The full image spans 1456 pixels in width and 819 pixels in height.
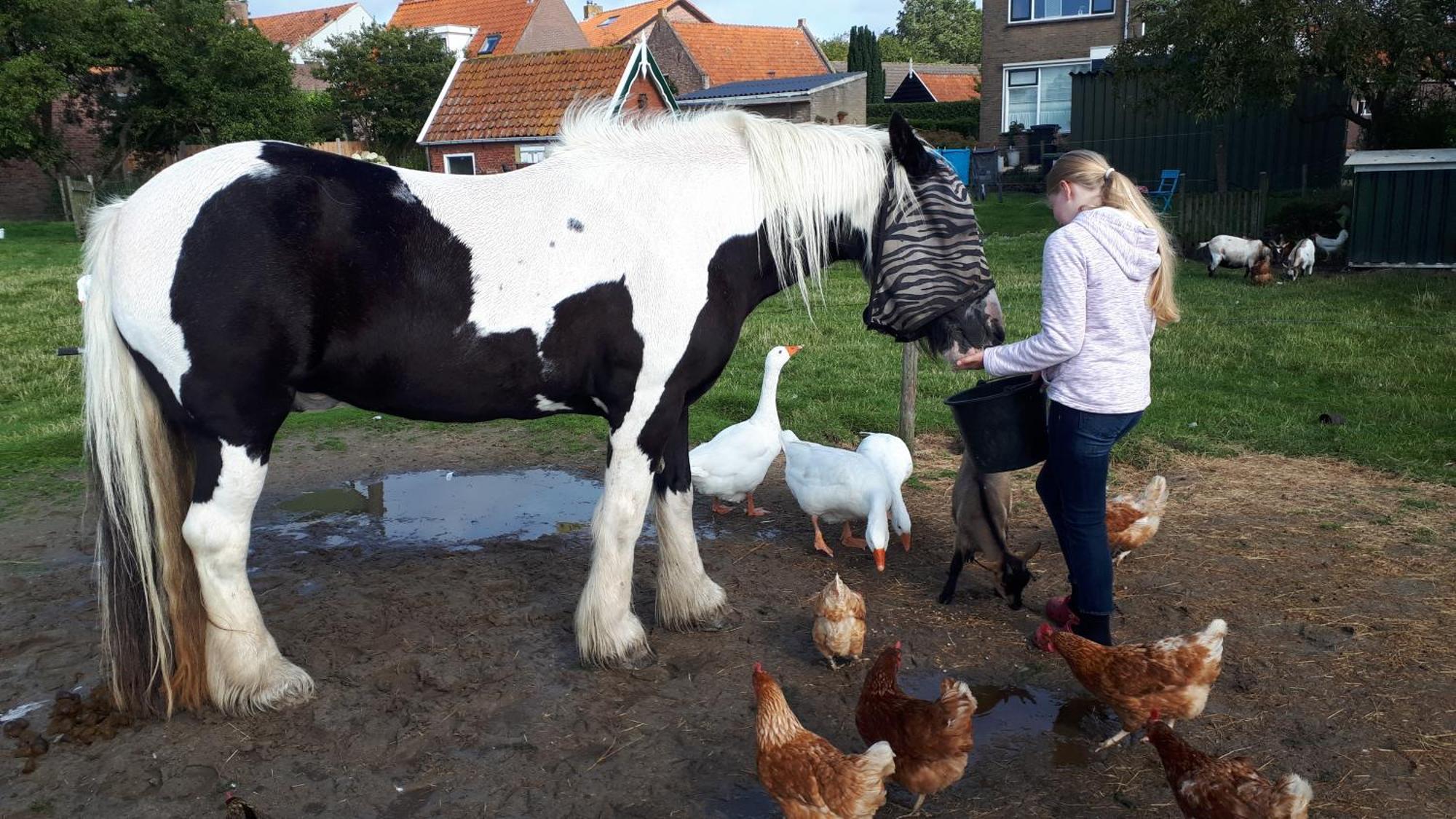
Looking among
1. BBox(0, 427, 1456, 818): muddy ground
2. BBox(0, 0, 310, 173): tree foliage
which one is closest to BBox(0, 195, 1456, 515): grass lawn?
BBox(0, 427, 1456, 818): muddy ground

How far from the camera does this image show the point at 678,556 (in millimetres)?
4520

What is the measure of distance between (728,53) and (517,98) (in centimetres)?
2577

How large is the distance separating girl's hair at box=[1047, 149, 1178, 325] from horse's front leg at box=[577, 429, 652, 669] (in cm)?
205

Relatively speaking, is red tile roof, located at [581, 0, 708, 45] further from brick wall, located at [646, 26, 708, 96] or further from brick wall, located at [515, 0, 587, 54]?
brick wall, located at [646, 26, 708, 96]

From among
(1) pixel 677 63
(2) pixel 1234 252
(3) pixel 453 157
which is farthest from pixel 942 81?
(2) pixel 1234 252

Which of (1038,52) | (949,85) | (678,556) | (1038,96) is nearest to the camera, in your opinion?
(678,556)

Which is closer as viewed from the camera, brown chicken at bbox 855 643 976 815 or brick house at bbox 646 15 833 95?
brown chicken at bbox 855 643 976 815

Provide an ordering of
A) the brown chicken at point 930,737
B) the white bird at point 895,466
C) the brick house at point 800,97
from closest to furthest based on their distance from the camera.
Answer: the brown chicken at point 930,737, the white bird at point 895,466, the brick house at point 800,97

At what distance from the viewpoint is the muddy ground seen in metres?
3.36

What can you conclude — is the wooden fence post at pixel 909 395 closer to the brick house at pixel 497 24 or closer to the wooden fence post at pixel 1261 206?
the wooden fence post at pixel 1261 206

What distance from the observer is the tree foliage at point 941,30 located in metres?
78.3

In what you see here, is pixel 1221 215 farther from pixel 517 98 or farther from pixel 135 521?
pixel 135 521

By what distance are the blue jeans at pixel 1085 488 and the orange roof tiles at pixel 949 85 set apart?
48.9 metres

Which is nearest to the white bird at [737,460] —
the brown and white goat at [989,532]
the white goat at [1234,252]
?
the brown and white goat at [989,532]
